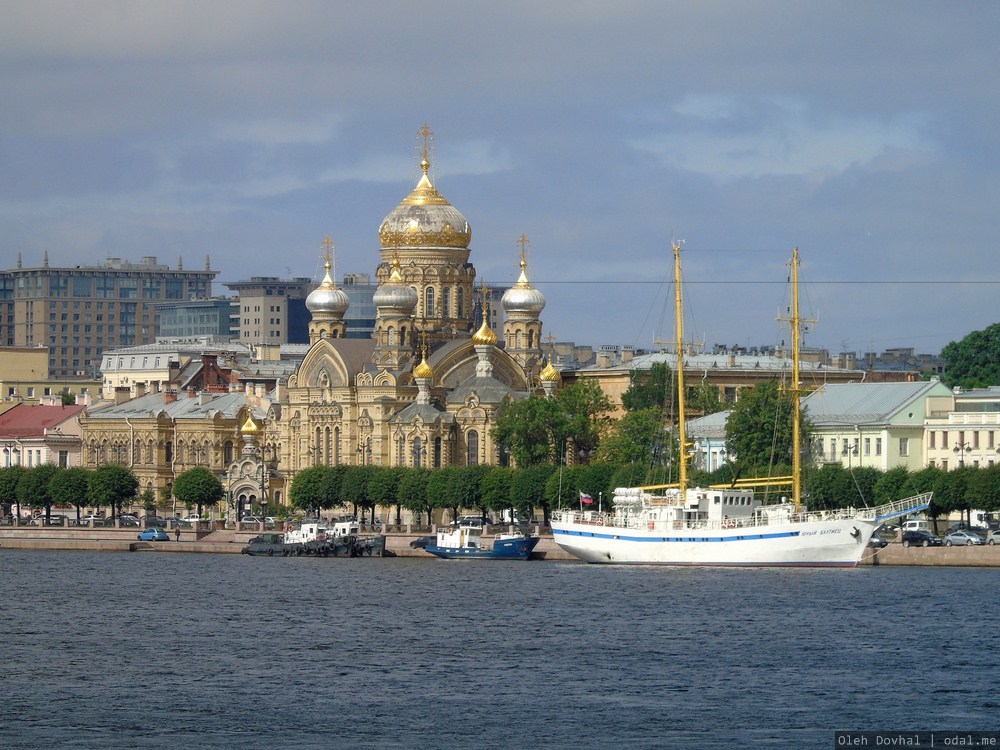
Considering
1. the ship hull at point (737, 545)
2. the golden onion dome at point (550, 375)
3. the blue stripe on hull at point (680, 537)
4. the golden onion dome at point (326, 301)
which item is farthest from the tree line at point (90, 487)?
the ship hull at point (737, 545)

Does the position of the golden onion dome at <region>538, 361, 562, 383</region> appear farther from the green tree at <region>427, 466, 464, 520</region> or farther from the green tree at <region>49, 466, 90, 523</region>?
the green tree at <region>49, 466, 90, 523</region>

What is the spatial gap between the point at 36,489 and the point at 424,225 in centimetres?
2176

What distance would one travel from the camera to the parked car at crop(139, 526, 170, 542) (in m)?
106

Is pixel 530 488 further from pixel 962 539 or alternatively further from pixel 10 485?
pixel 10 485

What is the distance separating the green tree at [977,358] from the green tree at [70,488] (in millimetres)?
41184

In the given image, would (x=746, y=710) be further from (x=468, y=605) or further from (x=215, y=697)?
(x=468, y=605)

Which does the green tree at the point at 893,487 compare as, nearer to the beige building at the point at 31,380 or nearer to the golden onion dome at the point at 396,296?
the golden onion dome at the point at 396,296

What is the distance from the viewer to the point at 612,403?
12144cm

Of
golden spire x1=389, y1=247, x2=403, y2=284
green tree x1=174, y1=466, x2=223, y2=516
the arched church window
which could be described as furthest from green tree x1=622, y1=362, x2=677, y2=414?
green tree x1=174, y1=466, x2=223, y2=516

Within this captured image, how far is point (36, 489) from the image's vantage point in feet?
407

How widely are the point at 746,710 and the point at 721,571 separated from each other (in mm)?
34145

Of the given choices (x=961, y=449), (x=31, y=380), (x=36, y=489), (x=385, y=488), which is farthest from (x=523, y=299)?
(x=31, y=380)

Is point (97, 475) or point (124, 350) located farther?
point (124, 350)

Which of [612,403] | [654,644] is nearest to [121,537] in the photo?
[612,403]
